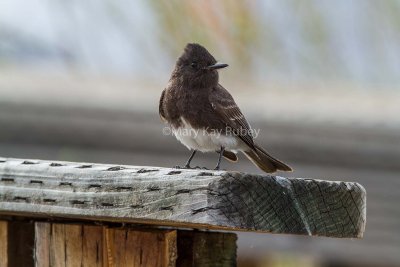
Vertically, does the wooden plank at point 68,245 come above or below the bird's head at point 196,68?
below

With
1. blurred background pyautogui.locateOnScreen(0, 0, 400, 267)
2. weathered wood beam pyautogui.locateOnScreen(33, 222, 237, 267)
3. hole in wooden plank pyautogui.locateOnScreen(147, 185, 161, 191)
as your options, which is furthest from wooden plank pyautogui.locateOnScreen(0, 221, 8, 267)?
blurred background pyautogui.locateOnScreen(0, 0, 400, 267)

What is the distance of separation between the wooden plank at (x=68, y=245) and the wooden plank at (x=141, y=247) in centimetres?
6

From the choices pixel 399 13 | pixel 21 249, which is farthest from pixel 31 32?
pixel 21 249

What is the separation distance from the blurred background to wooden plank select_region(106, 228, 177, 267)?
255cm

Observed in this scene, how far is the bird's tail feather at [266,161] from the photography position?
14.1ft

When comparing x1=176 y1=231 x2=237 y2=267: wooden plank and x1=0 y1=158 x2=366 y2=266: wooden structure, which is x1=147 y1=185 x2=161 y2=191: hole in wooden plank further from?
x1=176 y1=231 x2=237 y2=267: wooden plank

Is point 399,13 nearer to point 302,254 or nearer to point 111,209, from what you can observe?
point 302,254

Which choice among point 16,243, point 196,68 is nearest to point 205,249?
point 16,243

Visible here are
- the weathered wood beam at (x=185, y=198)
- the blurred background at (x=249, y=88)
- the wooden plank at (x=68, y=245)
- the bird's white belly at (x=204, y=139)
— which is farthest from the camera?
the blurred background at (x=249, y=88)

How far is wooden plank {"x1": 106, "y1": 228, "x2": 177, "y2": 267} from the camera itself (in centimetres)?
302

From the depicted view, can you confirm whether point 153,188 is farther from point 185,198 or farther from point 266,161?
point 266,161

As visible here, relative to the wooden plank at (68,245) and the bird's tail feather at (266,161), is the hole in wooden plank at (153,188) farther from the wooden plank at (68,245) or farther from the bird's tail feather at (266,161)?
the bird's tail feather at (266,161)

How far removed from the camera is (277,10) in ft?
23.2

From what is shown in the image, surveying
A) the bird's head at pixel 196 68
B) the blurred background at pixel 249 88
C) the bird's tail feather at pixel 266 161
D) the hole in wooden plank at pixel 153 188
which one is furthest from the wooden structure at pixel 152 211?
the blurred background at pixel 249 88
